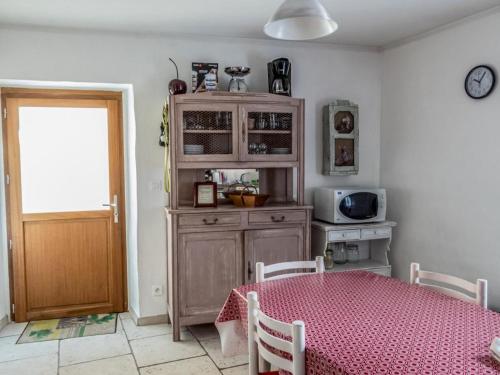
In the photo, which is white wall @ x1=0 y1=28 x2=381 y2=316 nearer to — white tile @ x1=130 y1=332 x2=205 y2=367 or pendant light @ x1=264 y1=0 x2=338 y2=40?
white tile @ x1=130 y1=332 x2=205 y2=367

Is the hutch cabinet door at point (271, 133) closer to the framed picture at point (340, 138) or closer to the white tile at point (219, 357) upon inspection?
the framed picture at point (340, 138)

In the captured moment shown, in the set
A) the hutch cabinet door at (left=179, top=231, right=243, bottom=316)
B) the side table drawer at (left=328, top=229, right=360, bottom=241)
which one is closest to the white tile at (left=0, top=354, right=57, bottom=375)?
the hutch cabinet door at (left=179, top=231, right=243, bottom=316)

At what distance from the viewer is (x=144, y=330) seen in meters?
3.61

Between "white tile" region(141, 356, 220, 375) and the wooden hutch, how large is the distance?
14.8 inches

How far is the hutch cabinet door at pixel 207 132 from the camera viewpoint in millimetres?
3381

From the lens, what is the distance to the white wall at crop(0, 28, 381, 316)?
3400mm

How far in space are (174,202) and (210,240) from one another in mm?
400

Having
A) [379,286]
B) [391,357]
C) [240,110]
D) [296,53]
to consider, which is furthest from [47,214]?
[391,357]

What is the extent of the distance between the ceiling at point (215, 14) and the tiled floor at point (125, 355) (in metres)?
2.38

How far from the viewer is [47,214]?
381 centimetres

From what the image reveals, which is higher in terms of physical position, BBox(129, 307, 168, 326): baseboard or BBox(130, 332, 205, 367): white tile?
BBox(129, 307, 168, 326): baseboard

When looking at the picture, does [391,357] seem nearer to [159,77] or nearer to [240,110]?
[240,110]

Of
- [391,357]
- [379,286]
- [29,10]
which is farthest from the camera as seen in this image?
[29,10]

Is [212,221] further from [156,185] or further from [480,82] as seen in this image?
[480,82]
